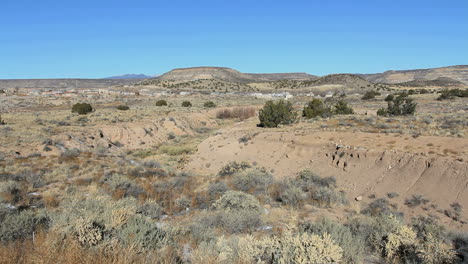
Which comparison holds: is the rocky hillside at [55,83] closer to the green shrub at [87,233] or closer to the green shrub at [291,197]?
the green shrub at [291,197]

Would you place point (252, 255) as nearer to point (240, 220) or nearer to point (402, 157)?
point (240, 220)

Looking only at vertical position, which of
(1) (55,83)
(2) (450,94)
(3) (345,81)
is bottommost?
(2) (450,94)

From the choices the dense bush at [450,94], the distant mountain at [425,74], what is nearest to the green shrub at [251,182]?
the dense bush at [450,94]

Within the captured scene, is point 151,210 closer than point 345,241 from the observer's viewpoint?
No

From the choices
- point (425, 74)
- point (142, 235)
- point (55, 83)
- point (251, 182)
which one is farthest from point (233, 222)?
point (425, 74)

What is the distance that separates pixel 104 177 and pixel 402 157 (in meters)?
12.9

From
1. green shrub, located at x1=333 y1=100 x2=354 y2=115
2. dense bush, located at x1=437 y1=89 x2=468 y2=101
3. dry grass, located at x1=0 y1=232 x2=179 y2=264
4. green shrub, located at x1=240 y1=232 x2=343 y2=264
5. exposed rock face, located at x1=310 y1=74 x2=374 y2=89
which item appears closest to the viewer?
dry grass, located at x1=0 y1=232 x2=179 y2=264

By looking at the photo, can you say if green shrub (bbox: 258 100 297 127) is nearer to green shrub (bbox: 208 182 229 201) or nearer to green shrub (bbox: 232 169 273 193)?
green shrub (bbox: 232 169 273 193)

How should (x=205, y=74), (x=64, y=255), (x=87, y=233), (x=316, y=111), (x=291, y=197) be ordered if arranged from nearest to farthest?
(x=64, y=255), (x=87, y=233), (x=291, y=197), (x=316, y=111), (x=205, y=74)

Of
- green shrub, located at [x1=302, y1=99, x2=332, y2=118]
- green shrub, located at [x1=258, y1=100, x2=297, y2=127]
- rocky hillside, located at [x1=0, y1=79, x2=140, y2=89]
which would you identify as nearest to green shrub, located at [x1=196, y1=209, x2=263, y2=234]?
green shrub, located at [x1=258, y1=100, x2=297, y2=127]

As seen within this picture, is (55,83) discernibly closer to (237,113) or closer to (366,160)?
(237,113)

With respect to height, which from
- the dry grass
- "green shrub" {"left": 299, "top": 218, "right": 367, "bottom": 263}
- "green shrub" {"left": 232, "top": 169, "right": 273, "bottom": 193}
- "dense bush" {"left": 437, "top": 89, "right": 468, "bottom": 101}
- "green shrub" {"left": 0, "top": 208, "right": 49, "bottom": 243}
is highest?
"dense bush" {"left": 437, "top": 89, "right": 468, "bottom": 101}

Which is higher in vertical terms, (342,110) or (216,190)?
(342,110)

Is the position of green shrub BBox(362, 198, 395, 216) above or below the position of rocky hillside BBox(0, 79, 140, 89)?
below
